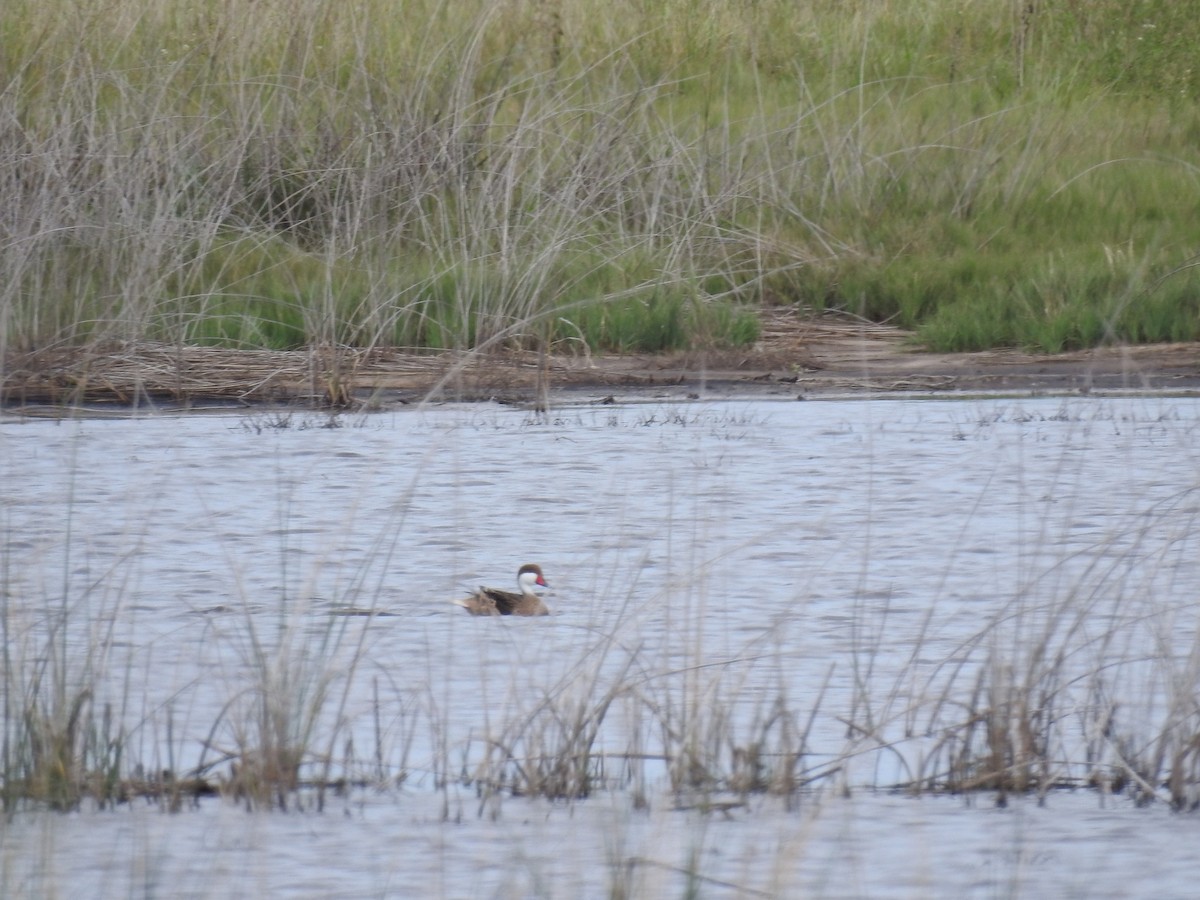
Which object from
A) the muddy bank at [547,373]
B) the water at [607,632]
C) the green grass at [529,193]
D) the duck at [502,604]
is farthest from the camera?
the green grass at [529,193]

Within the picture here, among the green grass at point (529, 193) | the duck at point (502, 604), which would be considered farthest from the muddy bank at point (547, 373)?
the duck at point (502, 604)

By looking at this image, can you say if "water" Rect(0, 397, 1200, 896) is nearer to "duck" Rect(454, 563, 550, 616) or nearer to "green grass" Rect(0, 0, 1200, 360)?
"duck" Rect(454, 563, 550, 616)

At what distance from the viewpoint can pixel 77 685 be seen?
3.57 metres

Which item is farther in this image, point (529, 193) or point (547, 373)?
point (529, 193)

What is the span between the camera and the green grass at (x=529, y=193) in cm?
880

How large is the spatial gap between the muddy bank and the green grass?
0.13 metres

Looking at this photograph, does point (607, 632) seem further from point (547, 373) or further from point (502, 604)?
point (547, 373)

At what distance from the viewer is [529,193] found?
964cm

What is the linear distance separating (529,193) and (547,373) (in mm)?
1513

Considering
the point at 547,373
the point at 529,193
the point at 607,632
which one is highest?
the point at 529,193

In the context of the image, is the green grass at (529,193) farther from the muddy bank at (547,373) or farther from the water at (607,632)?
the water at (607,632)

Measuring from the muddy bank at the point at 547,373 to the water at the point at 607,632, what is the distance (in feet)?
1.76

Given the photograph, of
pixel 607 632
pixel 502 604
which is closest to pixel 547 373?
pixel 502 604

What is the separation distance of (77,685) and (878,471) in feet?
12.0
